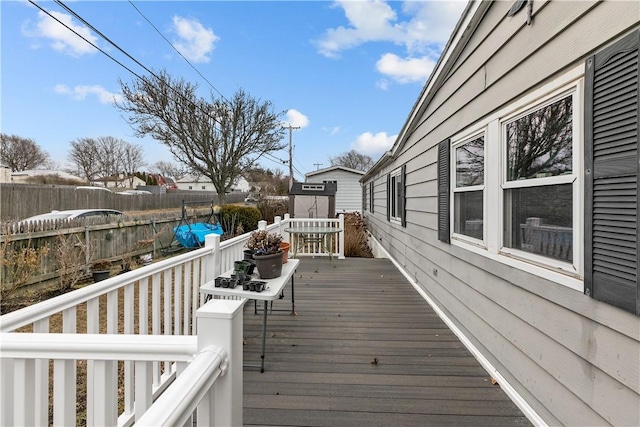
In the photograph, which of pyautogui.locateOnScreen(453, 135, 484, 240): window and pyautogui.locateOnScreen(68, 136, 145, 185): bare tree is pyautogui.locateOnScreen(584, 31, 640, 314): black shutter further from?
pyautogui.locateOnScreen(68, 136, 145, 185): bare tree

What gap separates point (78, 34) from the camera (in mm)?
6500

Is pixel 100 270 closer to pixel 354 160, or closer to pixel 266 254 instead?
pixel 266 254

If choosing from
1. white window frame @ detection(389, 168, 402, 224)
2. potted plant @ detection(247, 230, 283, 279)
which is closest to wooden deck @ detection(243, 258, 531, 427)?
potted plant @ detection(247, 230, 283, 279)

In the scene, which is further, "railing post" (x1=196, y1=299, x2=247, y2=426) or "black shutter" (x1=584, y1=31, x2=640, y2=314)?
"black shutter" (x1=584, y1=31, x2=640, y2=314)

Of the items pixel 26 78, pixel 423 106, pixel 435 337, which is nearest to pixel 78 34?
pixel 26 78

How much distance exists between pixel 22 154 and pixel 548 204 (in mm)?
48984

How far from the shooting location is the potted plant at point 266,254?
286 centimetres

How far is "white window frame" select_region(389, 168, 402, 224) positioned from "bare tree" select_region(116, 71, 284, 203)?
35.4ft

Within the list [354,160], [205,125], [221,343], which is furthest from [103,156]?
[221,343]

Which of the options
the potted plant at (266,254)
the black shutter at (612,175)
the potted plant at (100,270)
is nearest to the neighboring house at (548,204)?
the black shutter at (612,175)

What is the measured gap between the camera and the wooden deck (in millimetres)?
1978

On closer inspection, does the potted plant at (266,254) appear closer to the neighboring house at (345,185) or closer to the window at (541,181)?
the window at (541,181)

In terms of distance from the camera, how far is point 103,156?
39.8m

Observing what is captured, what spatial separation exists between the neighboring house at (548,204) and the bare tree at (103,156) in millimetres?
45136
